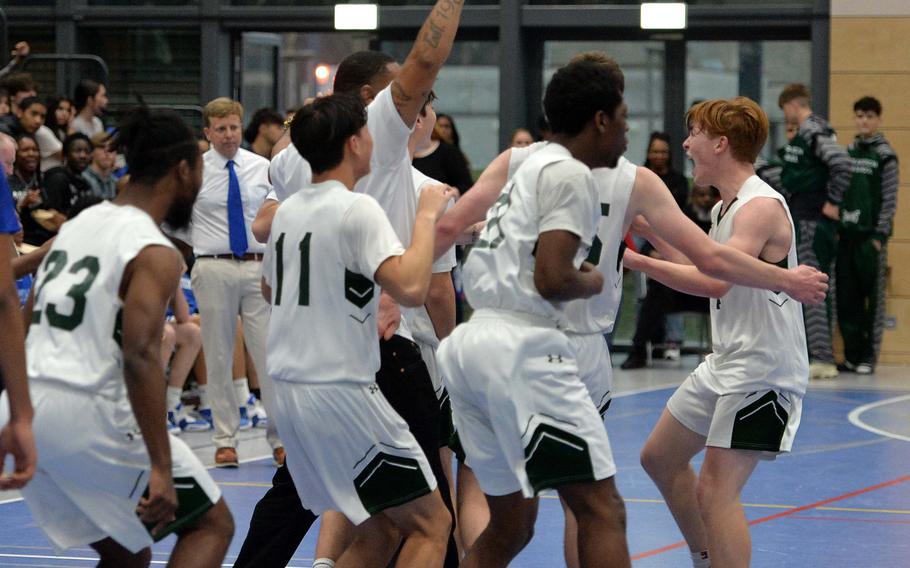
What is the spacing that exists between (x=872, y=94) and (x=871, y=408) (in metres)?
4.31

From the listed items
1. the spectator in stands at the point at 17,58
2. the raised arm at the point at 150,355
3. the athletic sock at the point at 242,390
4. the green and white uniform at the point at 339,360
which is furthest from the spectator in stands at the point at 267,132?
the raised arm at the point at 150,355

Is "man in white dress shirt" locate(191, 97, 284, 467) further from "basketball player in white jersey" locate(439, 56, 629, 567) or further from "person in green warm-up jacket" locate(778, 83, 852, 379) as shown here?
"person in green warm-up jacket" locate(778, 83, 852, 379)

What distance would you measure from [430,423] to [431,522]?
603 mm

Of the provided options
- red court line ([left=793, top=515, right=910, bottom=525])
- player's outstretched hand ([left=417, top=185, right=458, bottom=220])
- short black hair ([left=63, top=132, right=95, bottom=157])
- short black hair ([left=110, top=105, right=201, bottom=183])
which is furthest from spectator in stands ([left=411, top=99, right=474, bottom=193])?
short black hair ([left=110, top=105, right=201, bottom=183])

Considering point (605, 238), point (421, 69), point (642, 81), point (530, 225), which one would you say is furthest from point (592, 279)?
point (642, 81)

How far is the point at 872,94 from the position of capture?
14.3m

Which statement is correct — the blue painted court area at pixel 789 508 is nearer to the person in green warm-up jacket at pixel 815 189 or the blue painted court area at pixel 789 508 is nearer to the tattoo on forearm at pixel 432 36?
the tattoo on forearm at pixel 432 36

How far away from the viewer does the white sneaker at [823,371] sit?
42.8 ft

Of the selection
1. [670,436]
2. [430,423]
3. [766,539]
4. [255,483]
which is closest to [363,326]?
[430,423]

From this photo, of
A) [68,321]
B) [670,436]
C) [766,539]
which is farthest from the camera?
[766,539]

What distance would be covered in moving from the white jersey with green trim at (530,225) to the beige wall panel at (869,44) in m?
10.9

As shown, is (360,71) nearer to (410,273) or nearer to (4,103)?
(410,273)

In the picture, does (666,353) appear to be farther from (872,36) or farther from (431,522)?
(431,522)

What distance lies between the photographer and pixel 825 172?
1294cm
